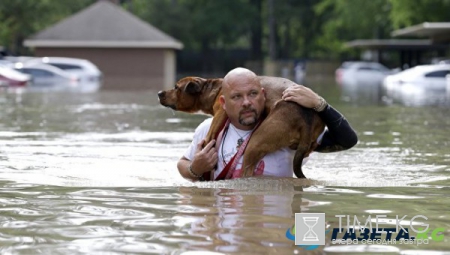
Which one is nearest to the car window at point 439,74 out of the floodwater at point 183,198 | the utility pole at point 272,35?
the floodwater at point 183,198

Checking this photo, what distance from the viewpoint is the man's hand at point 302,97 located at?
8.61 meters

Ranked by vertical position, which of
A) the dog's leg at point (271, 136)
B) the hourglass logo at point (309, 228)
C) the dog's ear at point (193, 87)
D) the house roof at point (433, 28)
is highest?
the dog's ear at point (193, 87)

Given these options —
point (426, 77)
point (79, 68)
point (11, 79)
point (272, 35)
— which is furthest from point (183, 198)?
point (272, 35)

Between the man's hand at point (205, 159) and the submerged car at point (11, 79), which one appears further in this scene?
the submerged car at point (11, 79)

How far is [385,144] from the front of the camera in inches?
597

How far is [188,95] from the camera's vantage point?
32.1 feet

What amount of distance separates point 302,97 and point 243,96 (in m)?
0.50

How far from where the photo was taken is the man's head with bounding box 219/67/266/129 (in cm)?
848

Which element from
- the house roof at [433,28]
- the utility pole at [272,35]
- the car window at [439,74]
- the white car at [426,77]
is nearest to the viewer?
the white car at [426,77]

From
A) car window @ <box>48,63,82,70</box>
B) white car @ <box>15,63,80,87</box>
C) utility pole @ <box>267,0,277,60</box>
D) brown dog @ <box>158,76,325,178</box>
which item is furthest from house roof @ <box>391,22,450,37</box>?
brown dog @ <box>158,76,325,178</box>

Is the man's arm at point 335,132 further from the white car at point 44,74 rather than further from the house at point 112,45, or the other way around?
the house at point 112,45

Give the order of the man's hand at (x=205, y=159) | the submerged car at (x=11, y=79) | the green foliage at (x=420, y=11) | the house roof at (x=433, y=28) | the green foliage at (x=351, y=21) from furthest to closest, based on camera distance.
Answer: the green foliage at (x=351, y=21) < the green foliage at (x=420, y=11) < the house roof at (x=433, y=28) < the submerged car at (x=11, y=79) < the man's hand at (x=205, y=159)

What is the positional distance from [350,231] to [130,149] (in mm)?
7603

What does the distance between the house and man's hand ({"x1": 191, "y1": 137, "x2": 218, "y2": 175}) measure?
203 feet
